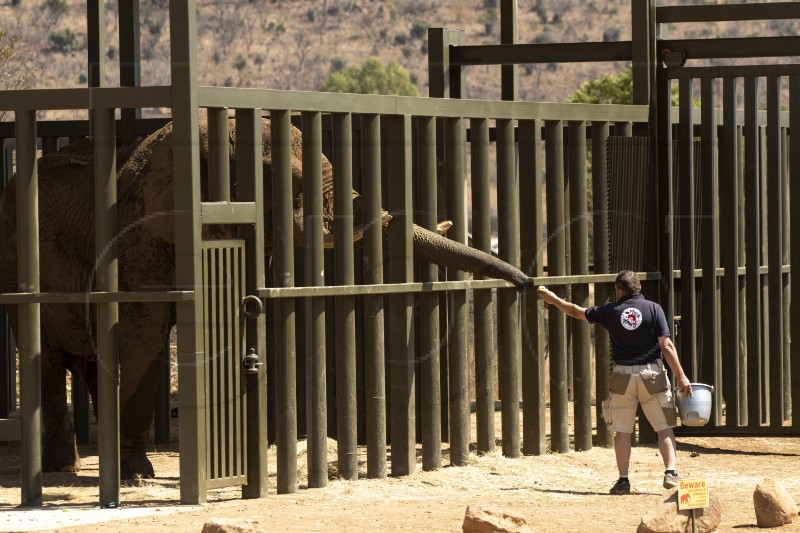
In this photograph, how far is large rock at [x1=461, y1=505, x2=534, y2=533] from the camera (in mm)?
8164

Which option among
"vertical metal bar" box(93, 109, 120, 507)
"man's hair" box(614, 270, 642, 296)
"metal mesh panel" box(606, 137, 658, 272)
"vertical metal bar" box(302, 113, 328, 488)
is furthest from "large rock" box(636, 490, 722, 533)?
"metal mesh panel" box(606, 137, 658, 272)

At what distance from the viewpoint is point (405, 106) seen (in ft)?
36.4

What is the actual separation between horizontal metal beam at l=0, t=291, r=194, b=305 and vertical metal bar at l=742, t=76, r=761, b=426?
536cm

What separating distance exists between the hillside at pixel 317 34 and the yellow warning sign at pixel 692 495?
6277 cm

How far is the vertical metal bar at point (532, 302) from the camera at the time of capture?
1220 cm

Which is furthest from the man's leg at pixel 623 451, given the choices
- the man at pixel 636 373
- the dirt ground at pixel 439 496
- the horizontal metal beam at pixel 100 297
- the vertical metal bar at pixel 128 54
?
the vertical metal bar at pixel 128 54

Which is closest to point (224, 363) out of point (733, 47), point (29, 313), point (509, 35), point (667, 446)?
point (29, 313)

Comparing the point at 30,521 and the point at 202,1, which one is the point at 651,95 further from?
the point at 202,1

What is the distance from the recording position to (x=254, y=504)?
9.87m

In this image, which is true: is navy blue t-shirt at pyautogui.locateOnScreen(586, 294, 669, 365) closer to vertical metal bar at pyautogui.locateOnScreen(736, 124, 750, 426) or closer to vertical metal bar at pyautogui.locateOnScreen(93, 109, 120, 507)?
vertical metal bar at pyautogui.locateOnScreen(736, 124, 750, 426)

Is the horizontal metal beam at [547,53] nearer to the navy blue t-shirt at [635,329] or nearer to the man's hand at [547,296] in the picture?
the man's hand at [547,296]

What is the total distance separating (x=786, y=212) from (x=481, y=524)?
8.12 m

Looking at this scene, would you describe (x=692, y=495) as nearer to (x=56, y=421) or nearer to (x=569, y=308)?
(x=569, y=308)

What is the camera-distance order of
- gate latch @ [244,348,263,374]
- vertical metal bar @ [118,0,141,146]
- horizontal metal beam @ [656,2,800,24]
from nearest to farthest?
gate latch @ [244,348,263,374]
horizontal metal beam @ [656,2,800,24]
vertical metal bar @ [118,0,141,146]
